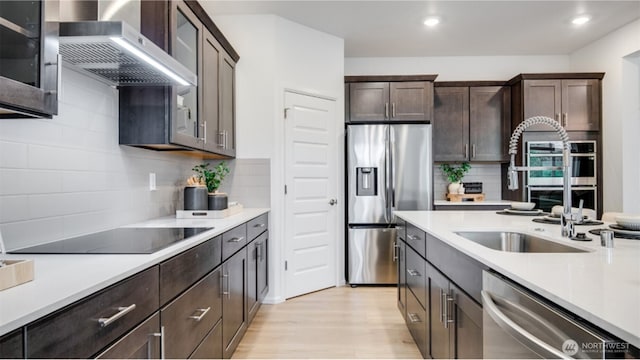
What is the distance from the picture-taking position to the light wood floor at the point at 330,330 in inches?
89.7

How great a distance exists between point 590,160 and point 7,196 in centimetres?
511

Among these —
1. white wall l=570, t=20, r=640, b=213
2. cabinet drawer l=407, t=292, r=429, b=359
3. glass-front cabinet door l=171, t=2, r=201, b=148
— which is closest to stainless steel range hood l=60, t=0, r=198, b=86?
glass-front cabinet door l=171, t=2, r=201, b=148

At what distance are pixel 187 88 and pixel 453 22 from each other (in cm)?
284

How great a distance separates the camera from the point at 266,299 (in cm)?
324

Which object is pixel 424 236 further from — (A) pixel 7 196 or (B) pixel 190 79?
(A) pixel 7 196

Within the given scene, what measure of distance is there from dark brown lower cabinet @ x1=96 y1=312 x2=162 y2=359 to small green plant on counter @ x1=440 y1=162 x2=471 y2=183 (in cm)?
404

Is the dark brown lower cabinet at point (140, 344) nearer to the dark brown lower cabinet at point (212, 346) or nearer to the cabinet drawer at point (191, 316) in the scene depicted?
the cabinet drawer at point (191, 316)

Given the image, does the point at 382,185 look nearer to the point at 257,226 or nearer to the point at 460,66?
the point at 257,226

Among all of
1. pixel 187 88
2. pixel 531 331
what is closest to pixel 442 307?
pixel 531 331

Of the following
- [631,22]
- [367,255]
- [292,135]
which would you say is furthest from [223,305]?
[631,22]

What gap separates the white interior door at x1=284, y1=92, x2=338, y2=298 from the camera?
337cm

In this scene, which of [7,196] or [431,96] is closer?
[7,196]

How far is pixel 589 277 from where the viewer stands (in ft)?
2.82

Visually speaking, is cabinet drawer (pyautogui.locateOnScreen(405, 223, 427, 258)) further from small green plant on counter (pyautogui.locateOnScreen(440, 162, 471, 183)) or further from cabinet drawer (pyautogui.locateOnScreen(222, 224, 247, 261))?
small green plant on counter (pyautogui.locateOnScreen(440, 162, 471, 183))
